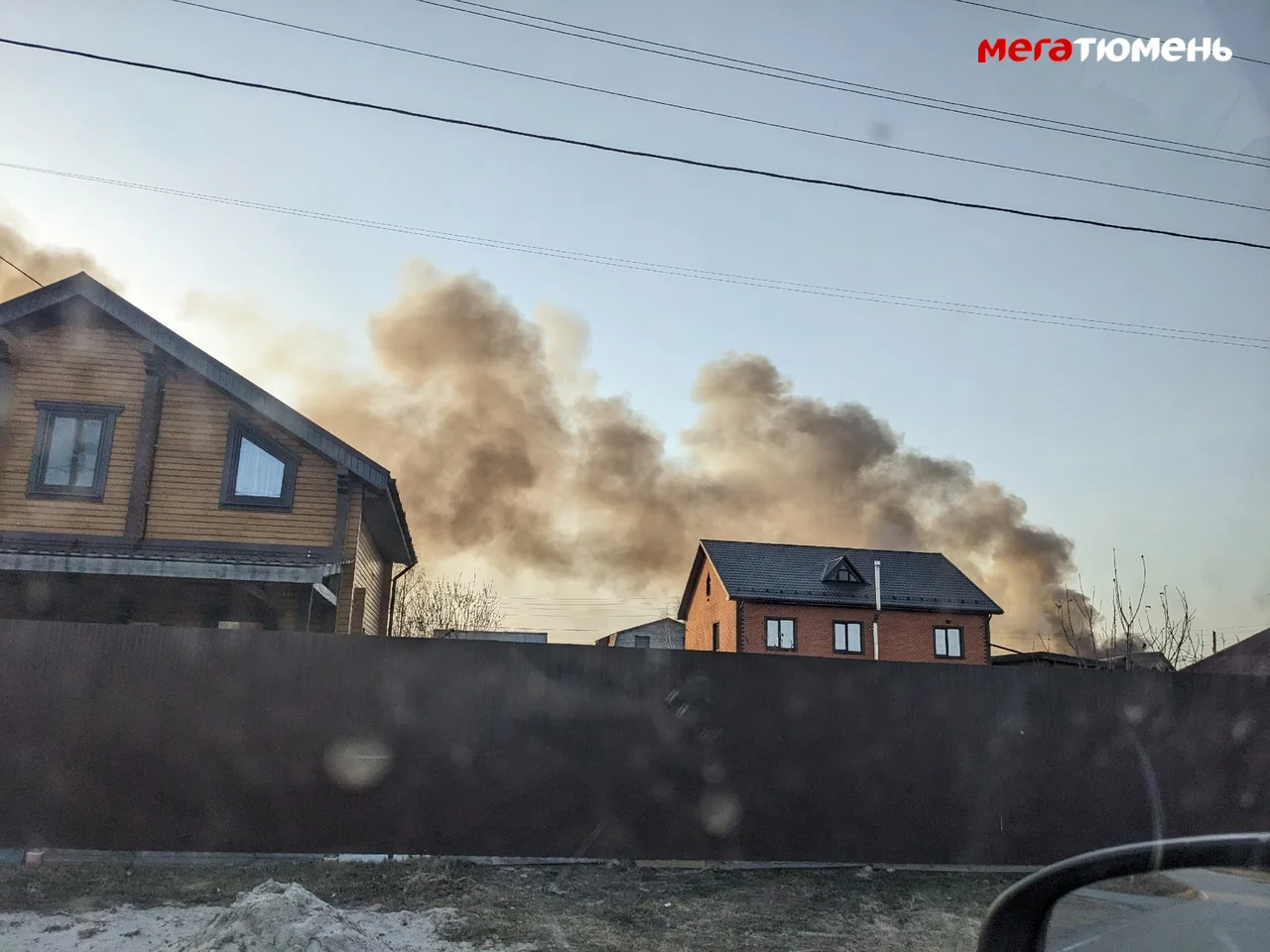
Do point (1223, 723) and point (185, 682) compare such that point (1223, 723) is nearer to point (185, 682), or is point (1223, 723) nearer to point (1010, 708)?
point (1010, 708)

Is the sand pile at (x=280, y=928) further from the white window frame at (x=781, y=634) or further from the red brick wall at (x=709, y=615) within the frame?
the white window frame at (x=781, y=634)

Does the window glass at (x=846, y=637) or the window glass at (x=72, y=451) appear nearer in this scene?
the window glass at (x=72, y=451)

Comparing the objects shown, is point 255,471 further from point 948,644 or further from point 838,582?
point 948,644

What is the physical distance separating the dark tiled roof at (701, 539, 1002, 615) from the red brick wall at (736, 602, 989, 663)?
38 cm

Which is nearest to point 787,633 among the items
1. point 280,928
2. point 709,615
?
point 709,615

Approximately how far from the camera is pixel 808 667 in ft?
32.6

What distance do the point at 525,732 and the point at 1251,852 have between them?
8.41 meters

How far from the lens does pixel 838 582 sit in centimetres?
3800

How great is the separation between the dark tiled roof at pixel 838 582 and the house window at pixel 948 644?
905 millimetres

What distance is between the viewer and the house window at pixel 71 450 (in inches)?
639

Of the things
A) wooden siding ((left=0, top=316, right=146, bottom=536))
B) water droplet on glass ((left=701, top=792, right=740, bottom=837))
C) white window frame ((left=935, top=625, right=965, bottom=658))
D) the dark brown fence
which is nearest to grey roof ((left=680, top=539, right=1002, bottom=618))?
white window frame ((left=935, top=625, right=965, bottom=658))

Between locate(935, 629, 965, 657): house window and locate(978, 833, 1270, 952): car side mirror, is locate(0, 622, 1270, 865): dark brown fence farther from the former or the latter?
locate(935, 629, 965, 657): house window

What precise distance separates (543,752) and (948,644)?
102ft

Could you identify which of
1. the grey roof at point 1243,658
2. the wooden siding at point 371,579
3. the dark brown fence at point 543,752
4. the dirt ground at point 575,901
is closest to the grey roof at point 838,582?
the grey roof at point 1243,658
